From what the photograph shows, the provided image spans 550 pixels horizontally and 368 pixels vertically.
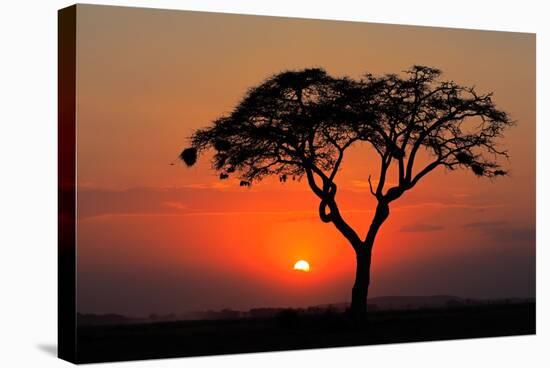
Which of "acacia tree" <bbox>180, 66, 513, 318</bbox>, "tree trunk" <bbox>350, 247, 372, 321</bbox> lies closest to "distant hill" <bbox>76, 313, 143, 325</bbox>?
"acacia tree" <bbox>180, 66, 513, 318</bbox>

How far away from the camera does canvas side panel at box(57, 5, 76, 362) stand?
12.6 metres

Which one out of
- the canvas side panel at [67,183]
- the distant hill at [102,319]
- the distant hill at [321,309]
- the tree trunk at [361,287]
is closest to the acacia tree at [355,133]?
the tree trunk at [361,287]

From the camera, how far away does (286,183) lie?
44.9 ft

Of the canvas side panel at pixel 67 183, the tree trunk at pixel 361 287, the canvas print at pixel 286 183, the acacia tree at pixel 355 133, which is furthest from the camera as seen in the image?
the tree trunk at pixel 361 287

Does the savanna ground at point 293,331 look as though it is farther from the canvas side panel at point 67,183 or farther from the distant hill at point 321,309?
the canvas side panel at point 67,183

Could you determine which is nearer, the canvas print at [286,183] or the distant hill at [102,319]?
the distant hill at [102,319]

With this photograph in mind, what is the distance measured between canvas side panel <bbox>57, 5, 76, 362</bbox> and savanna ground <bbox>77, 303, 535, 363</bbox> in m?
0.28

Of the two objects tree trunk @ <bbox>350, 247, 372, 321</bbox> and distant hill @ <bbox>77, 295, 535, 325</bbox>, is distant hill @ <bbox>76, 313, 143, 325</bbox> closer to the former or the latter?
distant hill @ <bbox>77, 295, 535, 325</bbox>

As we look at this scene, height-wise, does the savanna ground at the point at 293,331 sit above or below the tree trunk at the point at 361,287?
below

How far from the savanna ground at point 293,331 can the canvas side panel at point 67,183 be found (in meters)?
0.28

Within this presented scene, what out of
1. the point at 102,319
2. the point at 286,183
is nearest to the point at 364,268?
the point at 286,183

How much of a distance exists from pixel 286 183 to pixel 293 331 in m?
1.43

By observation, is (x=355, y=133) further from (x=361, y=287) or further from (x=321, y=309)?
(x=321, y=309)

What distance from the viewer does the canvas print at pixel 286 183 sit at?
41.7 feet
